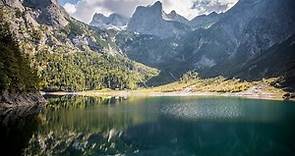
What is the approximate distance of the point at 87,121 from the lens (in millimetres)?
124938

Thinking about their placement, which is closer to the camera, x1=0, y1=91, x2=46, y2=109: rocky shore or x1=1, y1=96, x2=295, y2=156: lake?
x1=1, y1=96, x2=295, y2=156: lake

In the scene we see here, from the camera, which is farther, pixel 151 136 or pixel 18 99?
pixel 18 99

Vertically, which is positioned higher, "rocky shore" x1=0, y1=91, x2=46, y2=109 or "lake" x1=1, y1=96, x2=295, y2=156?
"rocky shore" x1=0, y1=91, x2=46, y2=109

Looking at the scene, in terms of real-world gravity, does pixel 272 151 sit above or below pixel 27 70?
below

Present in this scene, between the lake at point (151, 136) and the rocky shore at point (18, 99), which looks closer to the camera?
the lake at point (151, 136)

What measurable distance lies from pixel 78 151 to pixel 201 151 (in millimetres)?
24828

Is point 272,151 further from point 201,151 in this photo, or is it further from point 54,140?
point 54,140

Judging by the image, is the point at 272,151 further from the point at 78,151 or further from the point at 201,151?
the point at 78,151

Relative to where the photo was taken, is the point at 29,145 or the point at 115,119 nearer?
the point at 29,145

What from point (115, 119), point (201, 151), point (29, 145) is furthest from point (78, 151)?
point (115, 119)

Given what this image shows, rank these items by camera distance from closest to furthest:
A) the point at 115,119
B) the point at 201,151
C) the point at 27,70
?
the point at 201,151, the point at 115,119, the point at 27,70

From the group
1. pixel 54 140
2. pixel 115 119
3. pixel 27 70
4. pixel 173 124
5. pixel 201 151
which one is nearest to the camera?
pixel 201 151

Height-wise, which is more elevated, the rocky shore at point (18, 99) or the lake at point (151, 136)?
the rocky shore at point (18, 99)

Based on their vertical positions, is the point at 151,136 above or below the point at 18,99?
below
